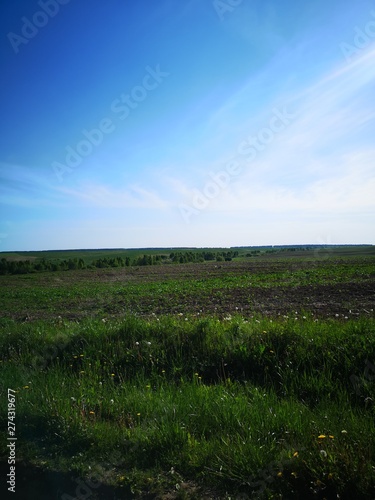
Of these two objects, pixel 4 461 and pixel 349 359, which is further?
pixel 349 359

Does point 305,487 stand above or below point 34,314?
above

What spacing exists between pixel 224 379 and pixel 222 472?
238cm

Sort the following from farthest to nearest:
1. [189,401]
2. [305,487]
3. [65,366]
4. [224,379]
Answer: [65,366]
[224,379]
[189,401]
[305,487]

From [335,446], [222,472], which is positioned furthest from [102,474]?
[335,446]

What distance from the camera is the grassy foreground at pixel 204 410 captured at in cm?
277

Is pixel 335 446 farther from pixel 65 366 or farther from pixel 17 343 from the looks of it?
pixel 17 343

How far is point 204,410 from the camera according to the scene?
3.79 meters

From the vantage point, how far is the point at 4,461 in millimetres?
3287

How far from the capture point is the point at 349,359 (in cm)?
487

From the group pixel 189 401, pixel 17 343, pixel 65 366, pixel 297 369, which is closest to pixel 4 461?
pixel 189 401

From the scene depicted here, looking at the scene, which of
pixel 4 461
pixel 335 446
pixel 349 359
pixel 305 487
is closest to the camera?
pixel 305 487

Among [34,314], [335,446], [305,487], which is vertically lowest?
[34,314]

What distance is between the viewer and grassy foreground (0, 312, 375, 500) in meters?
2.77

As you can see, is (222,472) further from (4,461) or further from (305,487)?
(4,461)
